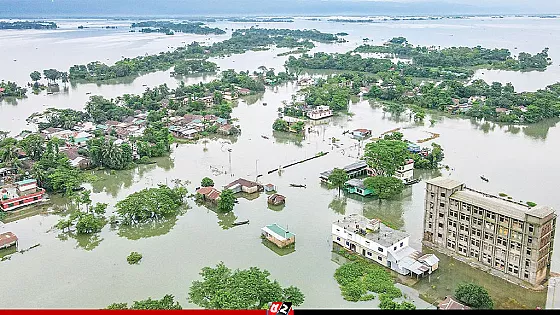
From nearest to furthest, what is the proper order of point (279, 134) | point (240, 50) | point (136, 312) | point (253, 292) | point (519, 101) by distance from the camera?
1. point (136, 312)
2. point (253, 292)
3. point (279, 134)
4. point (519, 101)
5. point (240, 50)

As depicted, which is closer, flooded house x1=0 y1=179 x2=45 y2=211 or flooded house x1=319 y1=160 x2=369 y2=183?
flooded house x1=0 y1=179 x2=45 y2=211

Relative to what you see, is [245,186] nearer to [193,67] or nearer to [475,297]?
[475,297]

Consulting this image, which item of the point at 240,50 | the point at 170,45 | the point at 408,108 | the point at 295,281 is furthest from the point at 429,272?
the point at 170,45

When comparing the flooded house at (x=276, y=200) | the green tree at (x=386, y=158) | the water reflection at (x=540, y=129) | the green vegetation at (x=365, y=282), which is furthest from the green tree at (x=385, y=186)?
the water reflection at (x=540, y=129)

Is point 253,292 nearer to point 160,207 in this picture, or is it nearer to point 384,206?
point 160,207

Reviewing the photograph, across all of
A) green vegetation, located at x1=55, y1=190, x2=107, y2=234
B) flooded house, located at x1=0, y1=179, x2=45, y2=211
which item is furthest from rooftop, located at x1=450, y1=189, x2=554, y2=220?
flooded house, located at x1=0, y1=179, x2=45, y2=211

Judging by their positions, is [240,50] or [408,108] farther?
[240,50]

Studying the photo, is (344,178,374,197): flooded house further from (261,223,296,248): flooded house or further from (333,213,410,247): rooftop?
(261,223,296,248): flooded house
